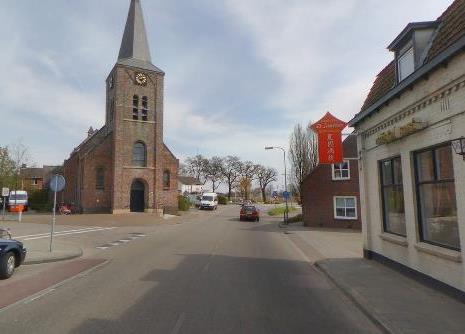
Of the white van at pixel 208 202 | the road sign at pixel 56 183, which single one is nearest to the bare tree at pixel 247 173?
the white van at pixel 208 202

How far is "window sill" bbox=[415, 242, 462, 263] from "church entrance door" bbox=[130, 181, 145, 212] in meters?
36.4

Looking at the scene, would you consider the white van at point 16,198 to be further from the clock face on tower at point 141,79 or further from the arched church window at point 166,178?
the clock face on tower at point 141,79

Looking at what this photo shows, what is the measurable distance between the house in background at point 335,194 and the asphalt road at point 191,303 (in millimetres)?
17933

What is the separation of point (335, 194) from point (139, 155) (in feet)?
72.5

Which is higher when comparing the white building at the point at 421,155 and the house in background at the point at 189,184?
the house in background at the point at 189,184

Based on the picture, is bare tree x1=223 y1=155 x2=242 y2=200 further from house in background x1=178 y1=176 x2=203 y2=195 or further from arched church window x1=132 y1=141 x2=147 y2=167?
arched church window x1=132 y1=141 x2=147 y2=167

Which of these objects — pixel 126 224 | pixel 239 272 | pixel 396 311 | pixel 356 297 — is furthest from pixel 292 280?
pixel 126 224

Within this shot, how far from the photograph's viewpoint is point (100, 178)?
4262cm

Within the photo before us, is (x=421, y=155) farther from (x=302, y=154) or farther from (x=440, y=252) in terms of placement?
(x=302, y=154)

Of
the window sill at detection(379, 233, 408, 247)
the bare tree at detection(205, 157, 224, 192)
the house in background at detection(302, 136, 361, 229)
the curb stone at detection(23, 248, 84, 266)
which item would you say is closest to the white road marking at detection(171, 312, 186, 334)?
the window sill at detection(379, 233, 408, 247)

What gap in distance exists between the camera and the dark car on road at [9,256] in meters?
9.73

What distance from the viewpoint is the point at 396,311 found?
22.9 ft

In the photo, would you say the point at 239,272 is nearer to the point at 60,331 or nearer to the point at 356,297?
the point at 356,297

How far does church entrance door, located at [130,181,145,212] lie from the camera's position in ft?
140
